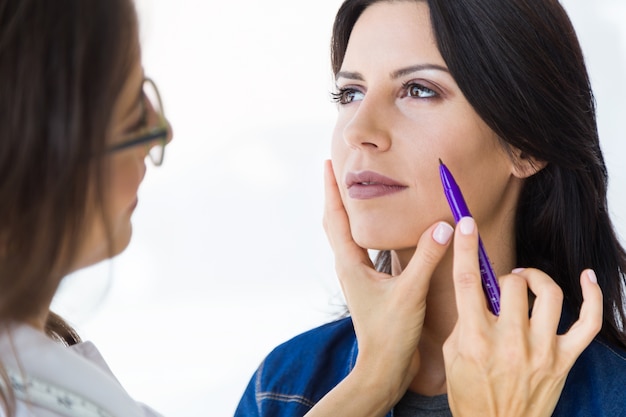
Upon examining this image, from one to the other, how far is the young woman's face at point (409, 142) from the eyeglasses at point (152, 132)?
1.95 feet

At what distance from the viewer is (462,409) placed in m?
1.22

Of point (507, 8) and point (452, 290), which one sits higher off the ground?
point (507, 8)

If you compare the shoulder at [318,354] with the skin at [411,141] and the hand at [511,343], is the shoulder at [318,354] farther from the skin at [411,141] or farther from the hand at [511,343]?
the hand at [511,343]

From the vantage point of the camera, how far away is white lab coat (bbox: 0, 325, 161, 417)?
0.76 meters

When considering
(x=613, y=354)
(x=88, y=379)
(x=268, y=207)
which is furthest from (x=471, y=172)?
(x=268, y=207)

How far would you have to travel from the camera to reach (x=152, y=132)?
2.81 ft

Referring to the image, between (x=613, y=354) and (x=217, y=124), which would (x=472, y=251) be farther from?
(x=217, y=124)

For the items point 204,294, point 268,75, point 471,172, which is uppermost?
point 268,75

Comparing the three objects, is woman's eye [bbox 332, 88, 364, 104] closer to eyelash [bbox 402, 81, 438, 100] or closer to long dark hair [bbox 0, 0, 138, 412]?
eyelash [bbox 402, 81, 438, 100]

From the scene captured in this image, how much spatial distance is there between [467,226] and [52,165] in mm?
642

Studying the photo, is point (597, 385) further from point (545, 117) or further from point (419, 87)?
point (419, 87)

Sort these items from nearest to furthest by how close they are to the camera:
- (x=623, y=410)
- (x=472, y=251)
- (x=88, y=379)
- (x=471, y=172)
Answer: (x=88, y=379), (x=472, y=251), (x=623, y=410), (x=471, y=172)

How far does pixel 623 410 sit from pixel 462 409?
0.32 meters

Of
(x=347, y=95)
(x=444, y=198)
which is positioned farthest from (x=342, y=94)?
(x=444, y=198)
